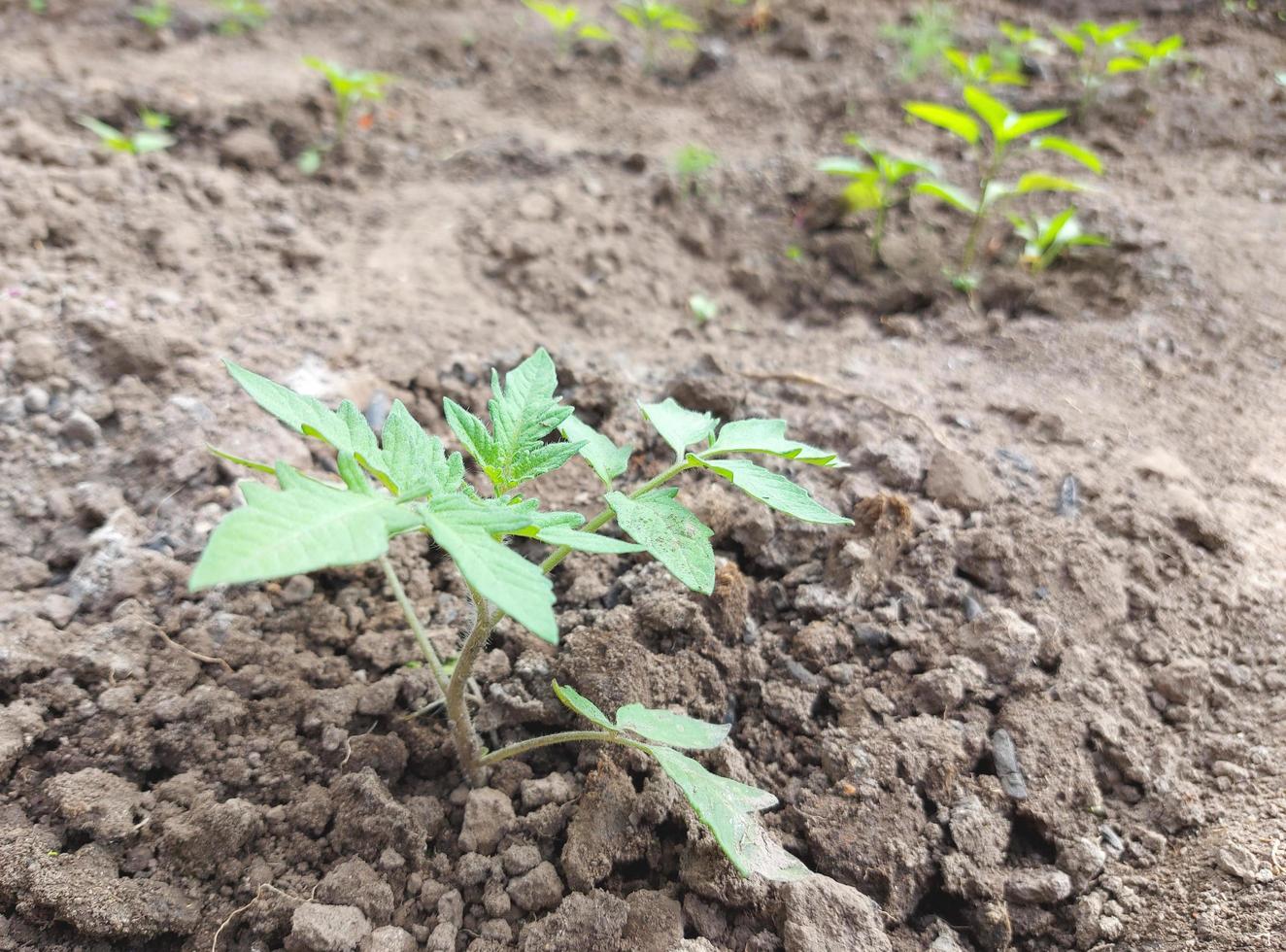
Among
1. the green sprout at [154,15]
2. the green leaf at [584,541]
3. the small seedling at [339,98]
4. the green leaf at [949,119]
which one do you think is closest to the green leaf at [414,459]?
the green leaf at [584,541]

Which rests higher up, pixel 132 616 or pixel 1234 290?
pixel 1234 290

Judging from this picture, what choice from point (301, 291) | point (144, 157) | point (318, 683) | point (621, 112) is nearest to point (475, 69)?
point (621, 112)

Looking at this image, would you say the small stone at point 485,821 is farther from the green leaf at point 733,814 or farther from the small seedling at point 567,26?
the small seedling at point 567,26

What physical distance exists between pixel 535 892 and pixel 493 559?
61cm

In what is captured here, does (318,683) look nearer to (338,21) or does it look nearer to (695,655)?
(695,655)

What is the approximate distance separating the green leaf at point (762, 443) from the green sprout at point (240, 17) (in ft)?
13.2

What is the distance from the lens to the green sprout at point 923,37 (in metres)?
4.07

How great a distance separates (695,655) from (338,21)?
4277 mm

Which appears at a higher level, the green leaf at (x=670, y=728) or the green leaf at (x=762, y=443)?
the green leaf at (x=762, y=443)

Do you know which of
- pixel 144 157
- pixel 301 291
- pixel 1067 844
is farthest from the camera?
pixel 144 157

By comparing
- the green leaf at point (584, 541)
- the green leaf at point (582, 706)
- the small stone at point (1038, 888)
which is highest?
the green leaf at point (584, 541)

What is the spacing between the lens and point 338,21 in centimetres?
455

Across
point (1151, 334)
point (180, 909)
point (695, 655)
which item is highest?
point (1151, 334)

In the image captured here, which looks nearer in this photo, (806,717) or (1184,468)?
(806,717)
